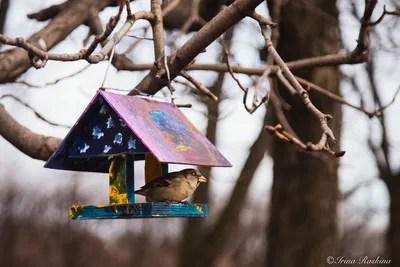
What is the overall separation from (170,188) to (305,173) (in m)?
3.63

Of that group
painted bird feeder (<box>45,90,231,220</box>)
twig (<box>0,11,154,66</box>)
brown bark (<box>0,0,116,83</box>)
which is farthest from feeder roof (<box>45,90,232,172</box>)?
brown bark (<box>0,0,116,83</box>)

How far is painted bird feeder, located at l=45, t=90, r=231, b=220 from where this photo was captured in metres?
2.71

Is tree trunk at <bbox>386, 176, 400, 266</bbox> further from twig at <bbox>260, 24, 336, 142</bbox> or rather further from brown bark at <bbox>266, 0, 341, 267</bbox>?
twig at <bbox>260, 24, 336, 142</bbox>

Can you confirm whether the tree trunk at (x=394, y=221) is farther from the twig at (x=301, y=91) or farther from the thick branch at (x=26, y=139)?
the twig at (x=301, y=91)

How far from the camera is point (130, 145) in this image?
9.30ft

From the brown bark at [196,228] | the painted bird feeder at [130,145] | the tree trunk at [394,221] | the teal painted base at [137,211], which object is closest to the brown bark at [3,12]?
the painted bird feeder at [130,145]

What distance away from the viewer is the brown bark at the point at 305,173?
6121mm

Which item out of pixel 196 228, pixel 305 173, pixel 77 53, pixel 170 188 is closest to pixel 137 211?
pixel 170 188

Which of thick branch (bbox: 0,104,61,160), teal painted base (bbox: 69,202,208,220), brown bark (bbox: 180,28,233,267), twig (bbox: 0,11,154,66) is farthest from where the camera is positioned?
brown bark (bbox: 180,28,233,267)

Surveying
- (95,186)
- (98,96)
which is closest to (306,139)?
(98,96)

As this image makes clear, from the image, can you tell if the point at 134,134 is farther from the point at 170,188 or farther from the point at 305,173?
the point at 305,173

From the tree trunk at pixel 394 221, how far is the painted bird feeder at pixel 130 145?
624 cm

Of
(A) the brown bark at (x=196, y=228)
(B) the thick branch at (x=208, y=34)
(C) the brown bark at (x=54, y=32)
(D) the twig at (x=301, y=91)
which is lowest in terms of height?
(A) the brown bark at (x=196, y=228)

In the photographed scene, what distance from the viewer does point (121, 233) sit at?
53.5 feet
